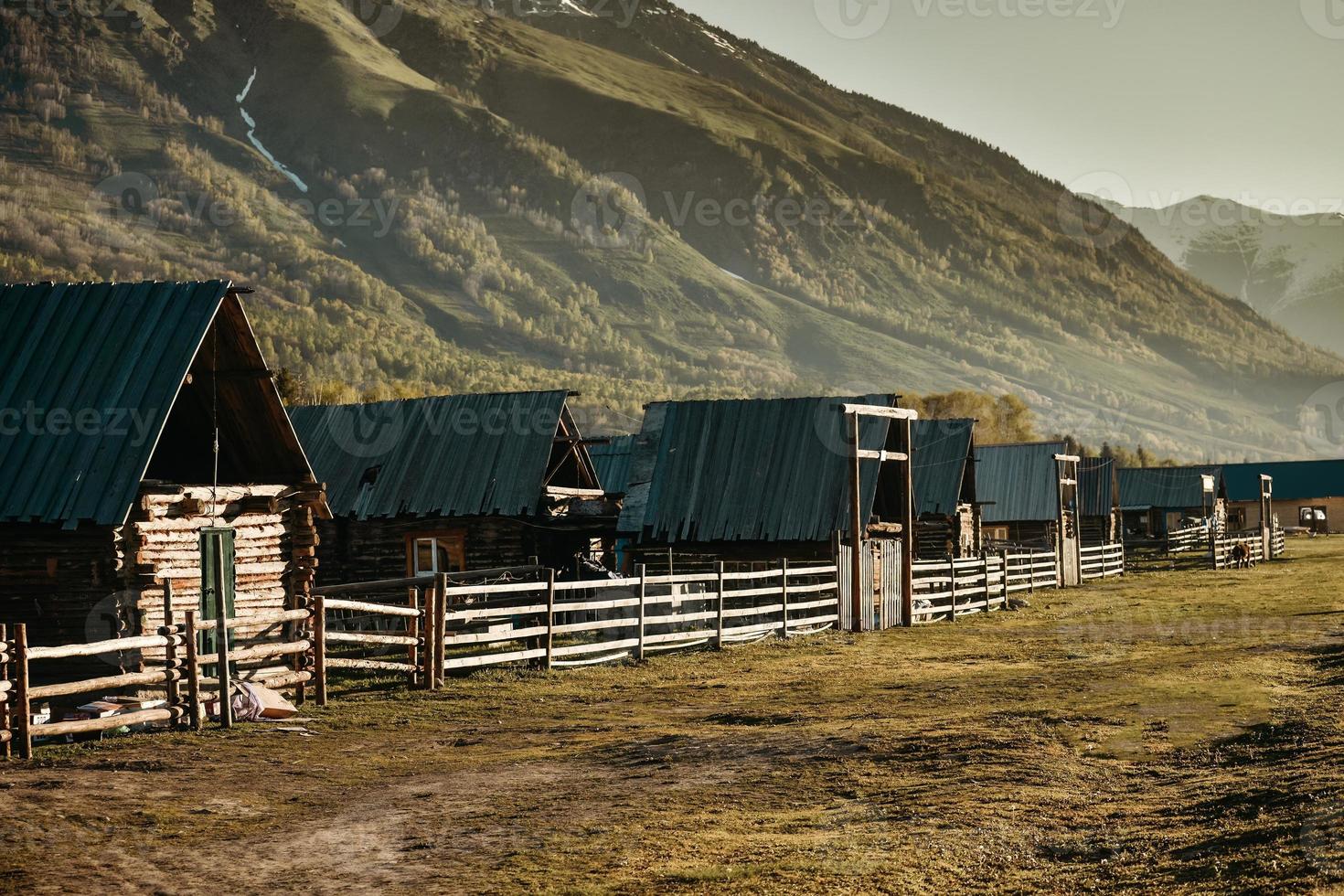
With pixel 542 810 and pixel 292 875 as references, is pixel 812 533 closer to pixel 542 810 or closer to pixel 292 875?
pixel 542 810

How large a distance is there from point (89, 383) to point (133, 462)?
6.32 feet

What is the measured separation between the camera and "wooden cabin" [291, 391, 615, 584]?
35938mm

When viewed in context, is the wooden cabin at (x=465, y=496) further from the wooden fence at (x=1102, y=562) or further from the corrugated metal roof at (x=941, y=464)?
the wooden fence at (x=1102, y=562)

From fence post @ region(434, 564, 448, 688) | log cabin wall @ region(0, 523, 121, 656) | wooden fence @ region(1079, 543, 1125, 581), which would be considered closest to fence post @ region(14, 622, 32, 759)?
log cabin wall @ region(0, 523, 121, 656)

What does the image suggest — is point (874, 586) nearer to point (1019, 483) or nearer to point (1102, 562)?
point (1102, 562)

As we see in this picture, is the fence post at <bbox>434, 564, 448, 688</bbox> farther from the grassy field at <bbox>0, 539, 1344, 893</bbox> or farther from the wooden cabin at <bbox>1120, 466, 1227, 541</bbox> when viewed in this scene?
the wooden cabin at <bbox>1120, 466, 1227, 541</bbox>

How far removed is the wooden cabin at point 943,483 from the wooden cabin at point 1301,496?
59.5 meters

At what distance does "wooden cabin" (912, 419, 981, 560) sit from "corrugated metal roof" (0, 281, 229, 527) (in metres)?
31.0

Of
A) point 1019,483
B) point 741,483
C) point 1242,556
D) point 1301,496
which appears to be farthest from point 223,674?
point 1301,496

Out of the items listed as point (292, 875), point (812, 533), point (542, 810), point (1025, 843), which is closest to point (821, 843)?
point (1025, 843)

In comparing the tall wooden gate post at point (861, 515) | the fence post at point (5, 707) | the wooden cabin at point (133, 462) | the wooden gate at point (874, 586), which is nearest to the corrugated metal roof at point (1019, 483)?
the tall wooden gate post at point (861, 515)

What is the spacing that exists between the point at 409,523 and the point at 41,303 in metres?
16.0

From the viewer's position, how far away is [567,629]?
22.2m

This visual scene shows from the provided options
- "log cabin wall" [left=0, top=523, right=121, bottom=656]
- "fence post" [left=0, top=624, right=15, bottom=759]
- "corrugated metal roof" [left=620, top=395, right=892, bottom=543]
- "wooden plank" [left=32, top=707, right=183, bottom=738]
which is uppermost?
"corrugated metal roof" [left=620, top=395, right=892, bottom=543]
